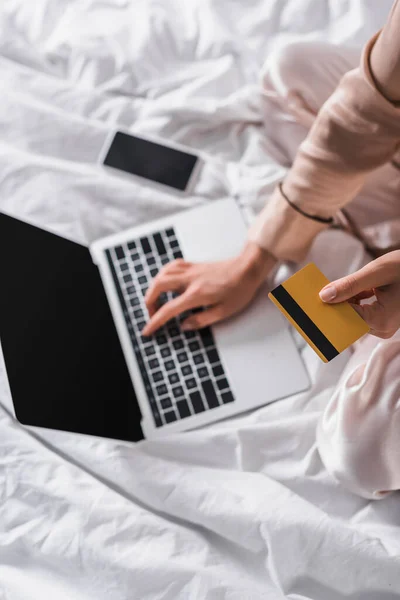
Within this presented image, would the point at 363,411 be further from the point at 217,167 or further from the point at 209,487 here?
the point at 217,167

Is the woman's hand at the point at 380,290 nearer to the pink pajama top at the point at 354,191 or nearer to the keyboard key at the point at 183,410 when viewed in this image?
the pink pajama top at the point at 354,191

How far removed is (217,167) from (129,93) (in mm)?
236

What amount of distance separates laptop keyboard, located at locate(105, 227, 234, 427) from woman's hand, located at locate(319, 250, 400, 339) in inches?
12.4

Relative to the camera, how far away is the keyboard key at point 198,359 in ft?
2.88

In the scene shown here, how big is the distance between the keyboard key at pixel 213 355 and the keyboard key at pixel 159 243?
0.19 metres

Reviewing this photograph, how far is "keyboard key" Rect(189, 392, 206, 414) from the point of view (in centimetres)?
87

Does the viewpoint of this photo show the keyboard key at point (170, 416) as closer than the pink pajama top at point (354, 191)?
No

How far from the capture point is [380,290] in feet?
2.01

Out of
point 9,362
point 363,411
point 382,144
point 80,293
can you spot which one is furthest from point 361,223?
point 9,362

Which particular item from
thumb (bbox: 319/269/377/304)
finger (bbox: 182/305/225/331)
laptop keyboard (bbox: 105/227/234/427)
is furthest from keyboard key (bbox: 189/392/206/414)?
thumb (bbox: 319/269/377/304)

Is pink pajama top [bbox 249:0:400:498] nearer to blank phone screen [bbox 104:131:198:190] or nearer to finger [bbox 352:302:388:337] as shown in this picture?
finger [bbox 352:302:388:337]

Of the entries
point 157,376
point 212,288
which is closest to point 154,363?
point 157,376

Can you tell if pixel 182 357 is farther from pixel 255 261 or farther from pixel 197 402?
pixel 255 261

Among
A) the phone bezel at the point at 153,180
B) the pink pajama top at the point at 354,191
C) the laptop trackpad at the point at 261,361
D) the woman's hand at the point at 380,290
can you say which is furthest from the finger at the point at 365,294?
the phone bezel at the point at 153,180
